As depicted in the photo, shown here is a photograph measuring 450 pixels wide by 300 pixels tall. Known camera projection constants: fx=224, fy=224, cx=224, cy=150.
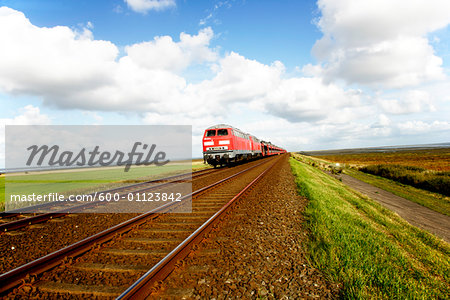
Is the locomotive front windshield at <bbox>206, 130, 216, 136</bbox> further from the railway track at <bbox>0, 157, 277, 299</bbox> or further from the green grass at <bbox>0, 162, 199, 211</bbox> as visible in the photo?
the railway track at <bbox>0, 157, 277, 299</bbox>

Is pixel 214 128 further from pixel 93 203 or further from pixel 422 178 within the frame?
pixel 422 178

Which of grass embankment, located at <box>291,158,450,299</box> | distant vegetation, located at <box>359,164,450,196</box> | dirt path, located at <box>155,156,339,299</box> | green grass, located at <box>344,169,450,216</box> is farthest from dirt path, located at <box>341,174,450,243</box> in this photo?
dirt path, located at <box>155,156,339,299</box>

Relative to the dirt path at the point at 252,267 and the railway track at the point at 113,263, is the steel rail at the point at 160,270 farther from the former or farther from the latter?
the dirt path at the point at 252,267

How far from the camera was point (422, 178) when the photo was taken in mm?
27797

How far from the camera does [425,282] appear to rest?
4.11 metres

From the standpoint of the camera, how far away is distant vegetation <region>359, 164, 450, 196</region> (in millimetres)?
24353

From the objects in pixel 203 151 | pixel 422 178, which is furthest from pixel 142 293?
pixel 422 178

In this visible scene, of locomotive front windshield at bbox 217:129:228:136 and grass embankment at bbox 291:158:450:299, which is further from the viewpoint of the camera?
locomotive front windshield at bbox 217:129:228:136

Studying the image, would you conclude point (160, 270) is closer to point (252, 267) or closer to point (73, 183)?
point (252, 267)

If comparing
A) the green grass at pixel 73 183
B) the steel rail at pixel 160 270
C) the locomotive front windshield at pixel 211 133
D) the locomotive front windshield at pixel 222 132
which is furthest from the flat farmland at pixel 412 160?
the steel rail at pixel 160 270

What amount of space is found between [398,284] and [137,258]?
169 inches

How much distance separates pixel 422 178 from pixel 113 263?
1405 inches

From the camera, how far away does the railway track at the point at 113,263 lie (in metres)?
3.19

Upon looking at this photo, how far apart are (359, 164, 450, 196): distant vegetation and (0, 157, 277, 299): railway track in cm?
3002
